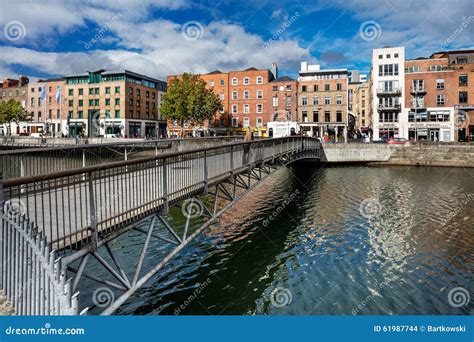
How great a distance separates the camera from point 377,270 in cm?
1227

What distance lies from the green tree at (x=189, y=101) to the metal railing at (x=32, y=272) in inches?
2277

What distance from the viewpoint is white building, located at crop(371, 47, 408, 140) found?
62000mm

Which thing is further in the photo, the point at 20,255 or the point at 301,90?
the point at 301,90

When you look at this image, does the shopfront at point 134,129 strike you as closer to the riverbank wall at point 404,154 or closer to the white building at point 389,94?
the riverbank wall at point 404,154

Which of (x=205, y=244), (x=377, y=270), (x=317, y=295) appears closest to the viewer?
(x=317, y=295)

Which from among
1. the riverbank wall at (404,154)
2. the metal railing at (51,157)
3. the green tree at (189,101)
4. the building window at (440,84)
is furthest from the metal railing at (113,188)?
the building window at (440,84)

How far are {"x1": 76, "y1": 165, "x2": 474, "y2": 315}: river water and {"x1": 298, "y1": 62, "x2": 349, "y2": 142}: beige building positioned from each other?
45.7 m

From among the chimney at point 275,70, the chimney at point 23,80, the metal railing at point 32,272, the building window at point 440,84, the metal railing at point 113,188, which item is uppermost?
the chimney at point 23,80

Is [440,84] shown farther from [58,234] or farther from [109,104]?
[58,234]

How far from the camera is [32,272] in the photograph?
513 centimetres

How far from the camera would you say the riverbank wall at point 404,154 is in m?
46.1

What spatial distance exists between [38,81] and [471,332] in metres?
103

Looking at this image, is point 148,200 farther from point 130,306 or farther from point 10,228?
point 10,228

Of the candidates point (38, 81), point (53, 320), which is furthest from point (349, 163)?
point (38, 81)
